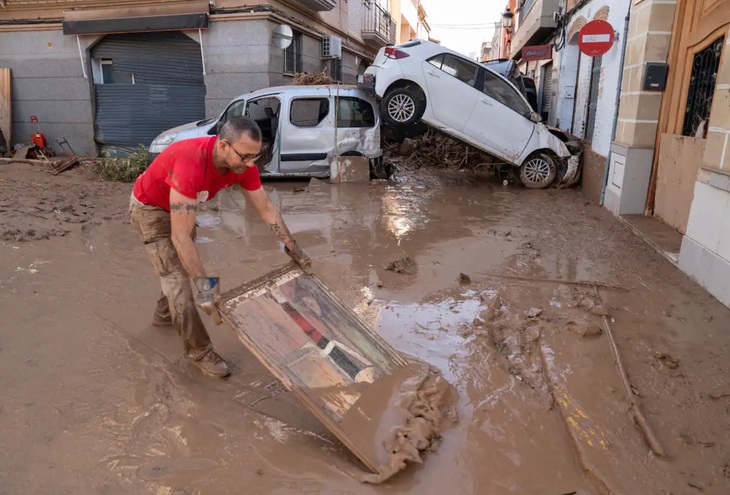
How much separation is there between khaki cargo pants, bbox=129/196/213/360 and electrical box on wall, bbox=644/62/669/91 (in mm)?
6057

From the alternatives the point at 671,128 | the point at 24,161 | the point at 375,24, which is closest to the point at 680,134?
the point at 671,128

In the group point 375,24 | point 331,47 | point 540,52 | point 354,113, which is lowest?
point 354,113

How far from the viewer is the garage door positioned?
1230 cm

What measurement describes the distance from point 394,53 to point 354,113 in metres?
1.20

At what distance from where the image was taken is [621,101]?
7.36 m

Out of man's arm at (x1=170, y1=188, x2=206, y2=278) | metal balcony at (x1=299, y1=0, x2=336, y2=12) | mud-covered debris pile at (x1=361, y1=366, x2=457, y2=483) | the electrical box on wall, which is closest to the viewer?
mud-covered debris pile at (x1=361, y1=366, x2=457, y2=483)

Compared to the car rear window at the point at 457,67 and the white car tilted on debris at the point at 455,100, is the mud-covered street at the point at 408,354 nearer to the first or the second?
the white car tilted on debris at the point at 455,100

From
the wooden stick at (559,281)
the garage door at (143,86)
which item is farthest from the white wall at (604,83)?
the garage door at (143,86)

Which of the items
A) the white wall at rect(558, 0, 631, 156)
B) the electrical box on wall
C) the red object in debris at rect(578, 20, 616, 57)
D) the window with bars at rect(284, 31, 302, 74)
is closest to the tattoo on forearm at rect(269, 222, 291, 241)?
the electrical box on wall

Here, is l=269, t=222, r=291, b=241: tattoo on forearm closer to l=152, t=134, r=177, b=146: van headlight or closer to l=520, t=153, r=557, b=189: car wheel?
l=152, t=134, r=177, b=146: van headlight

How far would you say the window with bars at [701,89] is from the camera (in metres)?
5.68

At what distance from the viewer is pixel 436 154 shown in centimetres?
1123

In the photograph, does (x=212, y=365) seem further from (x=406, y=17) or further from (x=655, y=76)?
(x=406, y=17)

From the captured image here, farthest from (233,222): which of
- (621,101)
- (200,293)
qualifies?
(621,101)
